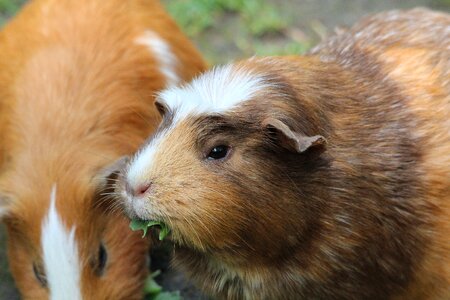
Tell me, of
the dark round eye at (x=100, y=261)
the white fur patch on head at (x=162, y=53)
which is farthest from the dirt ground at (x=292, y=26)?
the dark round eye at (x=100, y=261)

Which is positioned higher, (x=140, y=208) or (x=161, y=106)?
(x=161, y=106)

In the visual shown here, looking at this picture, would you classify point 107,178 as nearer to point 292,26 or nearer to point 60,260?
point 60,260

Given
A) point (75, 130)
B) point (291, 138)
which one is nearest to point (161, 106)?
point (291, 138)

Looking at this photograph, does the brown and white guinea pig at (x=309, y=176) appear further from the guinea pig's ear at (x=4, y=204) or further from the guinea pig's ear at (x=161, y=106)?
the guinea pig's ear at (x=4, y=204)

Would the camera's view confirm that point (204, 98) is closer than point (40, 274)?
Yes

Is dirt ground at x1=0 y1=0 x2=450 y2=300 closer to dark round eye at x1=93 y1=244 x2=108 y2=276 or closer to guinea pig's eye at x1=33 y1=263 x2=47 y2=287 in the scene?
dark round eye at x1=93 y1=244 x2=108 y2=276

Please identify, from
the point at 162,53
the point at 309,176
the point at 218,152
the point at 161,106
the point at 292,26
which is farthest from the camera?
the point at 292,26
